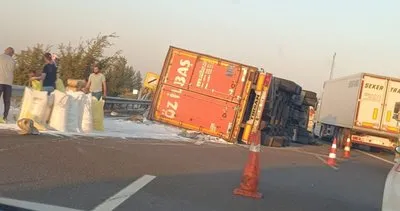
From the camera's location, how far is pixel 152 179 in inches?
329

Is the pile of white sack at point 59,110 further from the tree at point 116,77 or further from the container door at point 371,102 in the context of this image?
the tree at point 116,77

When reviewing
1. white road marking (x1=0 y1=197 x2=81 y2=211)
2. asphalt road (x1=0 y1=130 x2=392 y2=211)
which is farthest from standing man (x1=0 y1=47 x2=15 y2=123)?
white road marking (x1=0 y1=197 x2=81 y2=211)

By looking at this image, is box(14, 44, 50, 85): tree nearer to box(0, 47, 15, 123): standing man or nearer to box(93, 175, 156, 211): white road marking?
box(0, 47, 15, 123): standing man

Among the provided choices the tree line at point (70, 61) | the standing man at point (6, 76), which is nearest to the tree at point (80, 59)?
the tree line at point (70, 61)

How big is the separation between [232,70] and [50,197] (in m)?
12.6

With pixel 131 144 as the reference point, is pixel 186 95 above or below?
above

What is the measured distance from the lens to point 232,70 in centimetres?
1853

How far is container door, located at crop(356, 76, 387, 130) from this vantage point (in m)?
22.9

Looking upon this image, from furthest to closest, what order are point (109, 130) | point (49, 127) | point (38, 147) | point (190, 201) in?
1. point (109, 130)
2. point (49, 127)
3. point (38, 147)
4. point (190, 201)

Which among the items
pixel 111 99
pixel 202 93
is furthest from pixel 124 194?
pixel 111 99

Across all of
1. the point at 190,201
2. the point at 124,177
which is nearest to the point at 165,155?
the point at 124,177

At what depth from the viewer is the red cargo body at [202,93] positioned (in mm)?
18281

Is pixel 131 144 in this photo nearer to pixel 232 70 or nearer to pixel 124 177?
pixel 124 177

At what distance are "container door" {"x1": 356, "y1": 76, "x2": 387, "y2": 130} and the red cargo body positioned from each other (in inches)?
271
